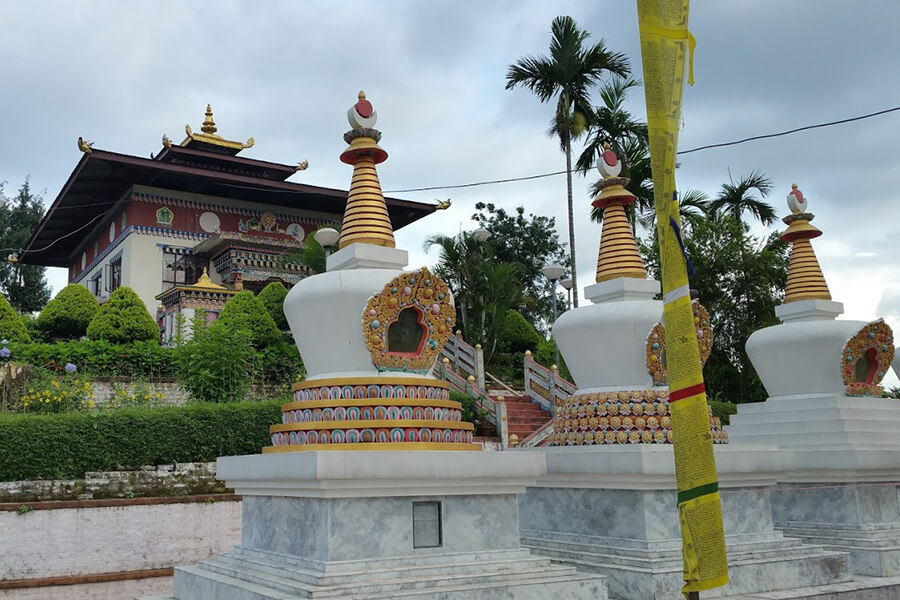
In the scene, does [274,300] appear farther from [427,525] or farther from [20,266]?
[20,266]

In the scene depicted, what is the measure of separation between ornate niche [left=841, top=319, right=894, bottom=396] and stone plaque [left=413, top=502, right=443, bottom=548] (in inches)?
259

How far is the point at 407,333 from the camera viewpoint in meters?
7.99

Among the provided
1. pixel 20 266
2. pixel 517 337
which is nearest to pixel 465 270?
pixel 517 337

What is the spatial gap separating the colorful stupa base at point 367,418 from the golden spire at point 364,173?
1520 mm

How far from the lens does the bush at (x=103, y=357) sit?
17.4m

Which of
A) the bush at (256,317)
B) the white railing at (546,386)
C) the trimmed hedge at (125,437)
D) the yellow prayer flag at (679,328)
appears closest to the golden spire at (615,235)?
the yellow prayer flag at (679,328)

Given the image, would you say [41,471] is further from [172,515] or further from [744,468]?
[744,468]

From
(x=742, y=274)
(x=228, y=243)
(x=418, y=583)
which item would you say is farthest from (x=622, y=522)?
(x=228, y=243)

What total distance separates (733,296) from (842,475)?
13.1m

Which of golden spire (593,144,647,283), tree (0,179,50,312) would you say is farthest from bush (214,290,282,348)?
tree (0,179,50,312)

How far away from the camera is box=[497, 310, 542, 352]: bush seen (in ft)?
90.8

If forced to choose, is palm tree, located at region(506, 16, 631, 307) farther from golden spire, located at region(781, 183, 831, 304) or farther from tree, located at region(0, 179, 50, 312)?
tree, located at region(0, 179, 50, 312)

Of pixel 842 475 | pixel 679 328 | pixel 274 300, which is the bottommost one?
pixel 842 475

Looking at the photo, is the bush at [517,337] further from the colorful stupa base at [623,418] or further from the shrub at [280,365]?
the colorful stupa base at [623,418]
